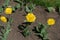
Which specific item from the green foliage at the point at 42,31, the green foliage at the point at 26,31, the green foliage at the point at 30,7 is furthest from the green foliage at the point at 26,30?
the green foliage at the point at 30,7

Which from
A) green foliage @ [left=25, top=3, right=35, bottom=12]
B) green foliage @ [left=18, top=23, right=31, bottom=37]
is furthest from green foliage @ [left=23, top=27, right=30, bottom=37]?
A: green foliage @ [left=25, top=3, right=35, bottom=12]

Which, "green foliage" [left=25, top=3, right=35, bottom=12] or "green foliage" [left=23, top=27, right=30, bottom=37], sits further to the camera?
"green foliage" [left=25, top=3, right=35, bottom=12]

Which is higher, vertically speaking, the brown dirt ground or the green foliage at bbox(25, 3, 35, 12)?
the green foliage at bbox(25, 3, 35, 12)

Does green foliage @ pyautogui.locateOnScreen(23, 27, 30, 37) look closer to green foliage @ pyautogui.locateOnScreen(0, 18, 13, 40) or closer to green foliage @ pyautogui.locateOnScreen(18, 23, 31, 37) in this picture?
green foliage @ pyautogui.locateOnScreen(18, 23, 31, 37)

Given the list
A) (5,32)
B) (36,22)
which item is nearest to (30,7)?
(36,22)

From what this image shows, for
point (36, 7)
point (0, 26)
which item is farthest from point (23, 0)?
point (0, 26)

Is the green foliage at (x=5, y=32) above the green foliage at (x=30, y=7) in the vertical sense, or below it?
below

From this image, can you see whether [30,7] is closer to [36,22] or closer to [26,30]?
[36,22]

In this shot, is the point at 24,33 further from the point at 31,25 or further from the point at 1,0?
the point at 1,0

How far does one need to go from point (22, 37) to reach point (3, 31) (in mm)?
Result: 270

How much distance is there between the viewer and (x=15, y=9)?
10.4 ft

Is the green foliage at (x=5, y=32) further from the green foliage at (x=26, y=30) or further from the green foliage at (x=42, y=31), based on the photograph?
the green foliage at (x=42, y=31)

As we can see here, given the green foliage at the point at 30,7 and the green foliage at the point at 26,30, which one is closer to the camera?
the green foliage at the point at 26,30

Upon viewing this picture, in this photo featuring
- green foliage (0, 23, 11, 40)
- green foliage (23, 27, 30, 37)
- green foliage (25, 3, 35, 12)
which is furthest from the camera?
green foliage (25, 3, 35, 12)
